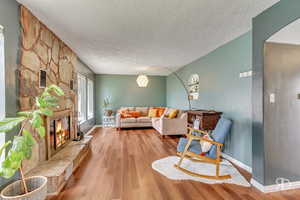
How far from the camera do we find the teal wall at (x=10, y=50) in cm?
164

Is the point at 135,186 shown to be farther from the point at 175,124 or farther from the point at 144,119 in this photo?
the point at 144,119

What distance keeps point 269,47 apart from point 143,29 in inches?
72.9

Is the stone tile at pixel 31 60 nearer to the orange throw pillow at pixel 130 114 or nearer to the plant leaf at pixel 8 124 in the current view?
the plant leaf at pixel 8 124

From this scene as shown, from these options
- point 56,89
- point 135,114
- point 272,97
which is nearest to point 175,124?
point 135,114

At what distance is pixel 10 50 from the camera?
67.2 inches

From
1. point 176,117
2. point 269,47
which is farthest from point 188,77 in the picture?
point 269,47

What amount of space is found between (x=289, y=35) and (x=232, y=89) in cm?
127

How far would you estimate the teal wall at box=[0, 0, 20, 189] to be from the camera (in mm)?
1643

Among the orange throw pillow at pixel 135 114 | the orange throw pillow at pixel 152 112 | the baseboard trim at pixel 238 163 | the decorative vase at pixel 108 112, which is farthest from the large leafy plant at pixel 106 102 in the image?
the baseboard trim at pixel 238 163

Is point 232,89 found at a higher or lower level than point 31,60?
lower

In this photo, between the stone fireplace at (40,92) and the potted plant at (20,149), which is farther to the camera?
the stone fireplace at (40,92)

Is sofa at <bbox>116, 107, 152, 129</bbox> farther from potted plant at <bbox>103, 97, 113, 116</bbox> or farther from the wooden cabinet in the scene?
the wooden cabinet

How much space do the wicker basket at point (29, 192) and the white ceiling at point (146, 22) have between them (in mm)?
2070

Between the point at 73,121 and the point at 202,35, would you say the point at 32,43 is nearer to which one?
the point at 73,121
